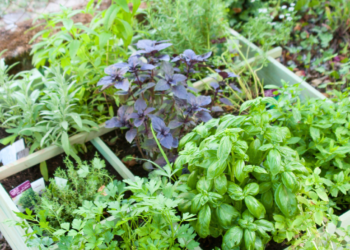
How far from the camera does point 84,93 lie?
2037mm

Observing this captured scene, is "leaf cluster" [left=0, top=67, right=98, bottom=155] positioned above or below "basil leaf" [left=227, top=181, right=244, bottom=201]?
above

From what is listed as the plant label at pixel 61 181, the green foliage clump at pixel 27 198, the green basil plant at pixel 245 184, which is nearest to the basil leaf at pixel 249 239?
the green basil plant at pixel 245 184

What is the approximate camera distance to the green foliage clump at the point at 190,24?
84.2 inches

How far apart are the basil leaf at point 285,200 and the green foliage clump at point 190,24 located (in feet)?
4.04

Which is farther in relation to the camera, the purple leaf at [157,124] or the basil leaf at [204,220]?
the purple leaf at [157,124]

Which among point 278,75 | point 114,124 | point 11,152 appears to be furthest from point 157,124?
point 278,75

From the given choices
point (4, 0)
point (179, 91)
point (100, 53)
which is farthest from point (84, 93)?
point (4, 0)

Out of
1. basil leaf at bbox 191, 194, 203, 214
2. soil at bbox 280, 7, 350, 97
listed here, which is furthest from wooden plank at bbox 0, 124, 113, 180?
soil at bbox 280, 7, 350, 97

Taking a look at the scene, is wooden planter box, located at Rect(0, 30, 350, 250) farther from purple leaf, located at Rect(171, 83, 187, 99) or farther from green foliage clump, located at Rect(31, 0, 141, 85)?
purple leaf, located at Rect(171, 83, 187, 99)

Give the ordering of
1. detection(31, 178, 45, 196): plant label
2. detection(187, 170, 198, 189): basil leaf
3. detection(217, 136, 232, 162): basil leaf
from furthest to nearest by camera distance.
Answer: detection(31, 178, 45, 196): plant label → detection(187, 170, 198, 189): basil leaf → detection(217, 136, 232, 162): basil leaf

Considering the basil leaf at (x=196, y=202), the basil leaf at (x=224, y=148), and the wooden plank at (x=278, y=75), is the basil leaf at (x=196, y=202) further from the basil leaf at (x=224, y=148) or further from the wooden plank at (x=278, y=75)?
the wooden plank at (x=278, y=75)

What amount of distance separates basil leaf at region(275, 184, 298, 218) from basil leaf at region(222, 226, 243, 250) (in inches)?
6.9

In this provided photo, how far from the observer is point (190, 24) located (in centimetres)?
222

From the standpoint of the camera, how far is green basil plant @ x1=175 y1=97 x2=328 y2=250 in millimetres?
1119
